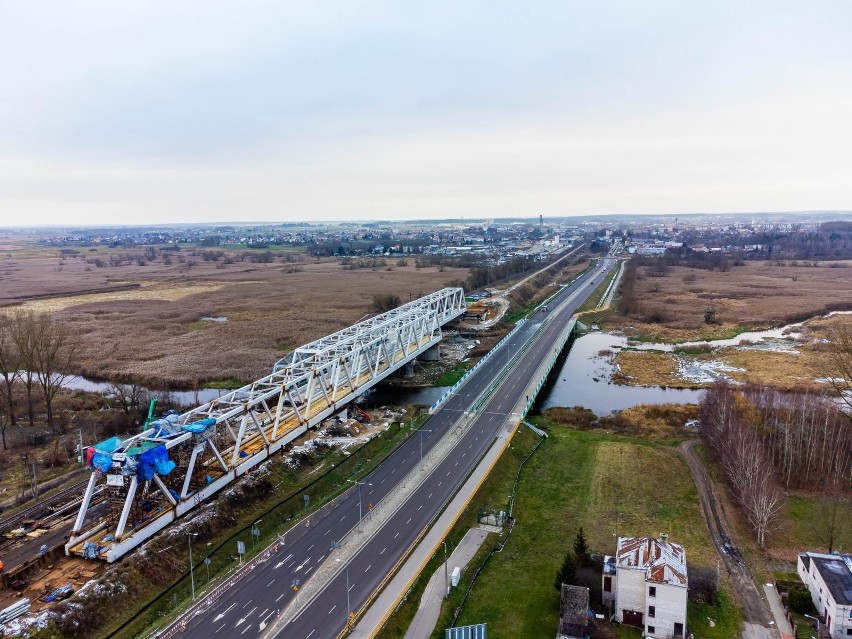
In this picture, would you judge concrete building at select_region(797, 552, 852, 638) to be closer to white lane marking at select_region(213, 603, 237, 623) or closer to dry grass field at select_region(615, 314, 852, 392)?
white lane marking at select_region(213, 603, 237, 623)

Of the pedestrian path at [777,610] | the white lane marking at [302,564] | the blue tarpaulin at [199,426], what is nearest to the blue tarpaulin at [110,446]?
the blue tarpaulin at [199,426]

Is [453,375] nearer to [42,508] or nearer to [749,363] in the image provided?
[749,363]

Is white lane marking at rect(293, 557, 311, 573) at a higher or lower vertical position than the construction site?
lower

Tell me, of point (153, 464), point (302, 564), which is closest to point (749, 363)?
point (302, 564)

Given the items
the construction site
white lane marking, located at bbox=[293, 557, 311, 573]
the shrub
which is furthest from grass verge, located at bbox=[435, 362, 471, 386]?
the shrub

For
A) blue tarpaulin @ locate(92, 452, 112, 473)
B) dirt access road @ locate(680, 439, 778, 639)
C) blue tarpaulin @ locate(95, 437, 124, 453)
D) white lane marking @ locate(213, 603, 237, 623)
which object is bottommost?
dirt access road @ locate(680, 439, 778, 639)

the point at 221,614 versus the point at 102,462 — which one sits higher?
the point at 102,462

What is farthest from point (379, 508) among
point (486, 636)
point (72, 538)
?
point (72, 538)

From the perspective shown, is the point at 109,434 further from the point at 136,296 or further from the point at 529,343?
the point at 136,296
